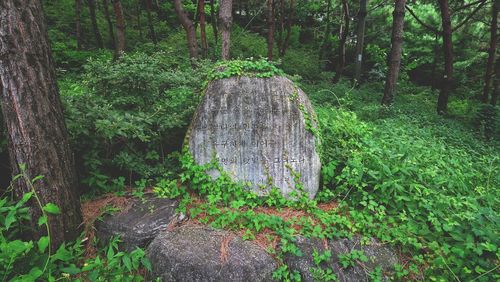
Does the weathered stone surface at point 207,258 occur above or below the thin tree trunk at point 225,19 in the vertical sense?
below

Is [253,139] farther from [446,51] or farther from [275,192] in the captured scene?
[446,51]

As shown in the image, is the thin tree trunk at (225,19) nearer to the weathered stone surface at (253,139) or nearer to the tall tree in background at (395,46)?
the weathered stone surface at (253,139)

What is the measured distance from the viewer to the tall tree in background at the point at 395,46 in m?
7.42

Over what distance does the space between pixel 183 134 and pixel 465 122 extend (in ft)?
25.7

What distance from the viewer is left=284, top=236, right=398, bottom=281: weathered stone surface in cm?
309

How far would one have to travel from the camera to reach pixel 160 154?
14.8 ft

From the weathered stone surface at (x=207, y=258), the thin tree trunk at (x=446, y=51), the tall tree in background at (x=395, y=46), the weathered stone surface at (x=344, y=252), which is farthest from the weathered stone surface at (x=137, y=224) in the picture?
the thin tree trunk at (x=446, y=51)

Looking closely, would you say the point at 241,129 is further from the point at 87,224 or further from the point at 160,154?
the point at 87,224

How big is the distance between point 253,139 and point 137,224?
1.85 meters

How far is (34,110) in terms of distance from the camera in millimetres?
2648

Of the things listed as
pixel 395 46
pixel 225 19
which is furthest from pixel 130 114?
pixel 395 46

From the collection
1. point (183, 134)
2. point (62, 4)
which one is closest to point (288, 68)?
point (183, 134)

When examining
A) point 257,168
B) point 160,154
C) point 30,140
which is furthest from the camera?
point 160,154

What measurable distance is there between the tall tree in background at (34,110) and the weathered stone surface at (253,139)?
1744 mm
